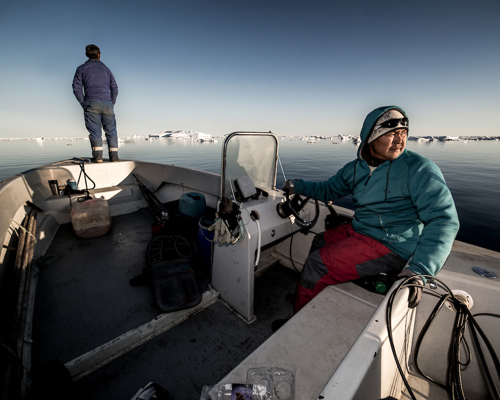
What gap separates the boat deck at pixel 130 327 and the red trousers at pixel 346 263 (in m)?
0.72

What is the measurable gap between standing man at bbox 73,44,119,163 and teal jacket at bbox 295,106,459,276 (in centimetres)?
502

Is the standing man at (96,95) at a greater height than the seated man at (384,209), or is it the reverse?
the standing man at (96,95)

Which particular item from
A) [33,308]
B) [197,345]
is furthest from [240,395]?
[33,308]

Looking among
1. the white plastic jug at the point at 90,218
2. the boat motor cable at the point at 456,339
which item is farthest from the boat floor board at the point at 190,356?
the white plastic jug at the point at 90,218

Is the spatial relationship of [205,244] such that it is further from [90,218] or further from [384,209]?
[90,218]

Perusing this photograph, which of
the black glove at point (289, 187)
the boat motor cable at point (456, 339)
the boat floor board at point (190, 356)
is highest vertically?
the black glove at point (289, 187)

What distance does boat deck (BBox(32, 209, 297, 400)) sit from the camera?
60.3 inches

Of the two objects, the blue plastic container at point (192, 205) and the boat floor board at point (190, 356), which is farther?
the blue plastic container at point (192, 205)

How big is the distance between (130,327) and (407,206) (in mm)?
2510

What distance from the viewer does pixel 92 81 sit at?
4.23m

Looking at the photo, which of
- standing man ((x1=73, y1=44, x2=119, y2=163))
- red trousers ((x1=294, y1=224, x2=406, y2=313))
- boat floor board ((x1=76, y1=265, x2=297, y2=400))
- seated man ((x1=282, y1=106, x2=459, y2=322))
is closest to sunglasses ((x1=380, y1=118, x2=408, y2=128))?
seated man ((x1=282, y1=106, x2=459, y2=322))

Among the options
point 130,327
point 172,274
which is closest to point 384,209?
point 172,274

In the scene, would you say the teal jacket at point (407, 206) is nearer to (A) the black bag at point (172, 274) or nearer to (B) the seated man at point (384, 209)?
(B) the seated man at point (384, 209)

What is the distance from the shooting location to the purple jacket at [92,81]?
4.16 metres
